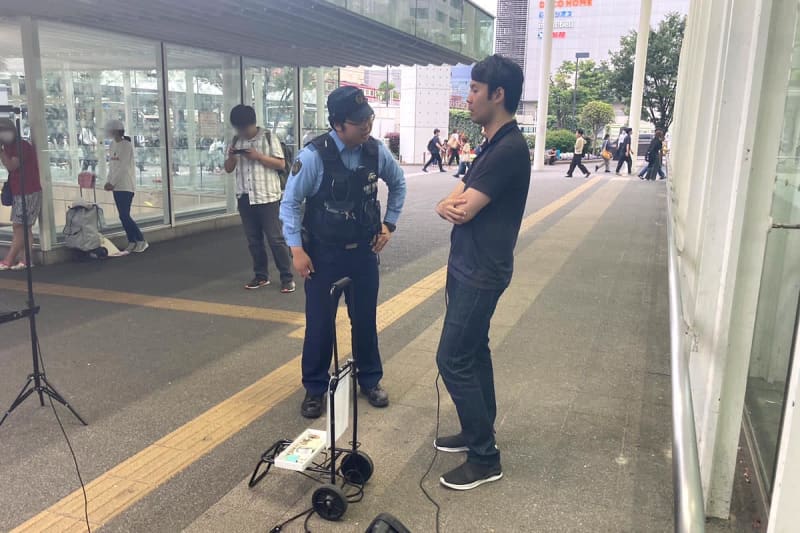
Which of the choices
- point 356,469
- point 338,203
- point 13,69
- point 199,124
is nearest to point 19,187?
point 13,69

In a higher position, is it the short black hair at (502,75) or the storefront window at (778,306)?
the short black hair at (502,75)

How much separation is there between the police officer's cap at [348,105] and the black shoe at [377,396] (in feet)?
5.12

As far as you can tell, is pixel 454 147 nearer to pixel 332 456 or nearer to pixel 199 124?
pixel 199 124

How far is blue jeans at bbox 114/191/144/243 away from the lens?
26.7 ft

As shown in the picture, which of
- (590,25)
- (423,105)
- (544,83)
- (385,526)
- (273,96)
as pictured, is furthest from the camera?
(590,25)

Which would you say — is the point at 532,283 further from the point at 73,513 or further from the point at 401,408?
the point at 73,513

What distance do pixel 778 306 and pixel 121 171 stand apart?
7.36m

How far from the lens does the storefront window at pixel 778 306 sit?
9.06ft

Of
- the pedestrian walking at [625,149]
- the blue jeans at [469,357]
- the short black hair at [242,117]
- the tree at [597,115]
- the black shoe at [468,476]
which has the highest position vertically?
the tree at [597,115]

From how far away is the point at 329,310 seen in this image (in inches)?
144

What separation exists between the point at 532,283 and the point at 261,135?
10.4 feet

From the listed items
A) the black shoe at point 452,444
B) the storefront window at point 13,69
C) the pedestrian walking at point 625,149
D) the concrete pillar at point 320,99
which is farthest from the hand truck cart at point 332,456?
the pedestrian walking at point 625,149

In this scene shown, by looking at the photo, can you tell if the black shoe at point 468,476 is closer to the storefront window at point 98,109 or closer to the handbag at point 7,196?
the handbag at point 7,196

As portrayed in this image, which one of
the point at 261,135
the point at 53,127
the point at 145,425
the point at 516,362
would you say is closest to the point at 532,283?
the point at 516,362
